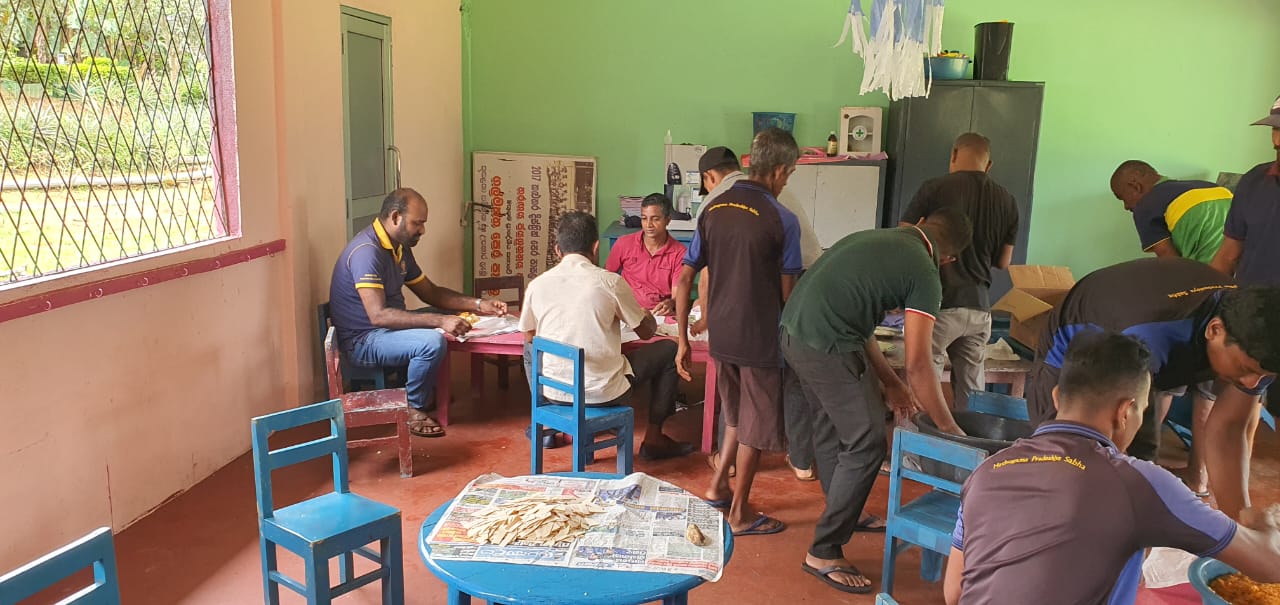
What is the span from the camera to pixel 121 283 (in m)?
3.32

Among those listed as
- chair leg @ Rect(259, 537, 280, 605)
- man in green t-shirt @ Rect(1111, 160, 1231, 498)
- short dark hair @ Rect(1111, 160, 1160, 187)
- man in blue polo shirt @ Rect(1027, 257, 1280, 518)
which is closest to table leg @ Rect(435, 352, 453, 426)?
chair leg @ Rect(259, 537, 280, 605)

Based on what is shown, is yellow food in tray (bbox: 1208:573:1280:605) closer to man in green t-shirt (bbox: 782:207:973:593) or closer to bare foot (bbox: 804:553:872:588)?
man in green t-shirt (bbox: 782:207:973:593)

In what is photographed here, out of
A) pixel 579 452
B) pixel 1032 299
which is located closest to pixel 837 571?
pixel 579 452

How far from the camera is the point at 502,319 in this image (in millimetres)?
4848

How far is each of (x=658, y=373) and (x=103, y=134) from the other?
260 cm

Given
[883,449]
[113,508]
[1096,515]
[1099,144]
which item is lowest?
[113,508]

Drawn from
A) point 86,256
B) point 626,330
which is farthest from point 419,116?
point 86,256

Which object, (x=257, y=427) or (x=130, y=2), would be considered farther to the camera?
(x=130, y=2)

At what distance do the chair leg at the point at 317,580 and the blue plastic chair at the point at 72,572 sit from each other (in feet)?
1.91

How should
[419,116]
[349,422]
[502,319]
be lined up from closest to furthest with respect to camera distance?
[349,422] → [502,319] → [419,116]

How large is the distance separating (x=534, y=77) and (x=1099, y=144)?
14.2 feet

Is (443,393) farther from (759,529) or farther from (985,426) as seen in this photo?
(985,426)

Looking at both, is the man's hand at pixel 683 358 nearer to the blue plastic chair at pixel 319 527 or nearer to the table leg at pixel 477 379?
the blue plastic chair at pixel 319 527

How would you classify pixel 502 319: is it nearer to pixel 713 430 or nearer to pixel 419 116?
pixel 713 430
